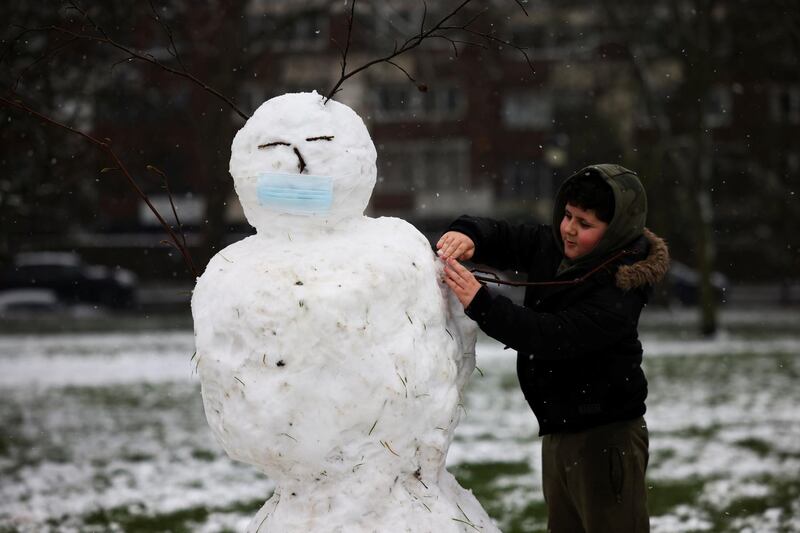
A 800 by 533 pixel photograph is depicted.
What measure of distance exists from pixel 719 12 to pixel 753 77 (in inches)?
268

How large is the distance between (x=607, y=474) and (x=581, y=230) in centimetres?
89

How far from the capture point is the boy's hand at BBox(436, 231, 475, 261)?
3.54m

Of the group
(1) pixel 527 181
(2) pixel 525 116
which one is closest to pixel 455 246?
(2) pixel 525 116

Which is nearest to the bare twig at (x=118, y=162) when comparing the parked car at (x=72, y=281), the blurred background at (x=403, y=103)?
the blurred background at (x=403, y=103)

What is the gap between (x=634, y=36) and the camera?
1833 centimetres

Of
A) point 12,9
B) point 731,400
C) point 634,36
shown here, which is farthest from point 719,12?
point 12,9

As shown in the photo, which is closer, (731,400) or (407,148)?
(731,400)

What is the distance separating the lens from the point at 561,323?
11.2ft

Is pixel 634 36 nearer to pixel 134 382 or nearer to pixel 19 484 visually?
pixel 134 382

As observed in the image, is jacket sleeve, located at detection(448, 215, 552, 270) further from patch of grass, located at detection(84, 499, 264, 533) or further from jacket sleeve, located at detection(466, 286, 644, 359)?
patch of grass, located at detection(84, 499, 264, 533)

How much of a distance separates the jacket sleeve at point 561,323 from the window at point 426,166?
29120 millimetres

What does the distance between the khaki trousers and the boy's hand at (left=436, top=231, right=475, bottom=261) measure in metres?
0.76

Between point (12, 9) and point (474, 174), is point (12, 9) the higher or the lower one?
the higher one

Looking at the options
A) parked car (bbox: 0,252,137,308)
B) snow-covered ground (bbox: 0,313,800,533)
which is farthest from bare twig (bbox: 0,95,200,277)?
parked car (bbox: 0,252,137,308)
